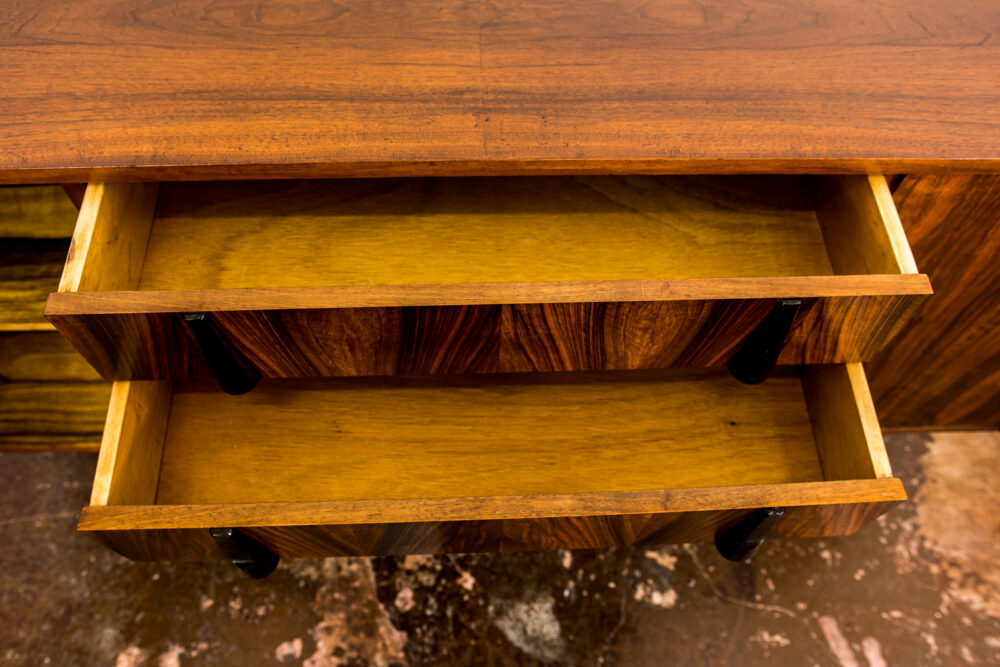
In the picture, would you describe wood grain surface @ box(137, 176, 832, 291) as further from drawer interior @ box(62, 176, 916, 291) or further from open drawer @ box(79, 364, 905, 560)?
open drawer @ box(79, 364, 905, 560)

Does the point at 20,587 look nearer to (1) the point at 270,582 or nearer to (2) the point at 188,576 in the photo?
(2) the point at 188,576

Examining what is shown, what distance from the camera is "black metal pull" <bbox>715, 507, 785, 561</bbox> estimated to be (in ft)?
1.95

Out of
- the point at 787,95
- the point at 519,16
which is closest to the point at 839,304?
the point at 787,95

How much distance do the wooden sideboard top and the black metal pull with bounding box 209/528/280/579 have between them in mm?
308

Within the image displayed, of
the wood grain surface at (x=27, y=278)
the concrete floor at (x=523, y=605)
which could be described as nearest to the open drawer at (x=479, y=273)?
the wood grain surface at (x=27, y=278)

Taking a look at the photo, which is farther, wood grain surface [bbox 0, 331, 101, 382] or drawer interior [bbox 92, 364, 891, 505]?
wood grain surface [bbox 0, 331, 101, 382]

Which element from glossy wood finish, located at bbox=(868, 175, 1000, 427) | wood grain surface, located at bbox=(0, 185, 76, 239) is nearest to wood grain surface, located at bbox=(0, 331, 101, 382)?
wood grain surface, located at bbox=(0, 185, 76, 239)

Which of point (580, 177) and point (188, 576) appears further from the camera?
point (188, 576)

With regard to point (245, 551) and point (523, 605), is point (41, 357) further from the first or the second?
point (523, 605)

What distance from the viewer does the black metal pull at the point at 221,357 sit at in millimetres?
566

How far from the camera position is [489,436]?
0.76 metres

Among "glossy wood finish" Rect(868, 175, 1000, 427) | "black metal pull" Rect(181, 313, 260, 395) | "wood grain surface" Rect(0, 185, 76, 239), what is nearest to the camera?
"black metal pull" Rect(181, 313, 260, 395)

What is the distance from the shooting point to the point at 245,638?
3.09 feet

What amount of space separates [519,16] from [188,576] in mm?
851
